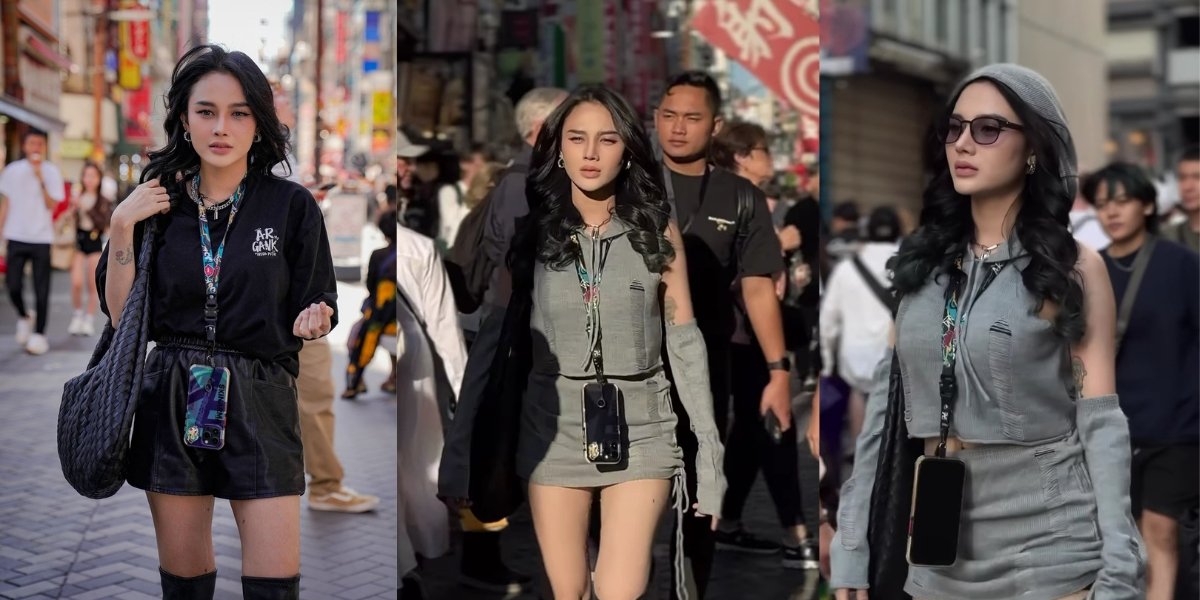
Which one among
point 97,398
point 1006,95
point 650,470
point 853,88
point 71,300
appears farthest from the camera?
point 853,88

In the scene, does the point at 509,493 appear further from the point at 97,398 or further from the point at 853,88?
the point at 853,88

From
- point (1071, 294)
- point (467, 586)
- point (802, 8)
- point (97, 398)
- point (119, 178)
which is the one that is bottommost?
point (467, 586)

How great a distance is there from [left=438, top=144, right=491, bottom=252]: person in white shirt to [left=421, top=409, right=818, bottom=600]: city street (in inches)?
35.2

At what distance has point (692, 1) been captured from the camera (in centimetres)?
482

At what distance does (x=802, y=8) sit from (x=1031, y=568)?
2.37 meters

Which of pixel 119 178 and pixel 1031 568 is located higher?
pixel 119 178

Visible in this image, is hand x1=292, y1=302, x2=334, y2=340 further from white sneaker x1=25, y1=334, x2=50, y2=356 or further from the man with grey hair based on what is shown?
white sneaker x1=25, y1=334, x2=50, y2=356

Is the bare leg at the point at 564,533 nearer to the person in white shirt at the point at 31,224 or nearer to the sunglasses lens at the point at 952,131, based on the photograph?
the sunglasses lens at the point at 952,131

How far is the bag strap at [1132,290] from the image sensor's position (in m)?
5.32

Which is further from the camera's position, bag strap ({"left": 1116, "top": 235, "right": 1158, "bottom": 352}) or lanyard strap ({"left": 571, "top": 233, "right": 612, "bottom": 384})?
bag strap ({"left": 1116, "top": 235, "right": 1158, "bottom": 352})

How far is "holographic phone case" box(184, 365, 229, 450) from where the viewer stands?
134 inches

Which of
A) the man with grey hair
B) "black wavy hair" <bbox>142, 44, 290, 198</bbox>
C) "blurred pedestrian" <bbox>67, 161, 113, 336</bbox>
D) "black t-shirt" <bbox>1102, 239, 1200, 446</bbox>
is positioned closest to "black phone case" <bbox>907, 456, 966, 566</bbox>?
the man with grey hair

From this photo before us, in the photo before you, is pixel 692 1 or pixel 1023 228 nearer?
pixel 1023 228

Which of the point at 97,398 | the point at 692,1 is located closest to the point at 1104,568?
the point at 97,398
